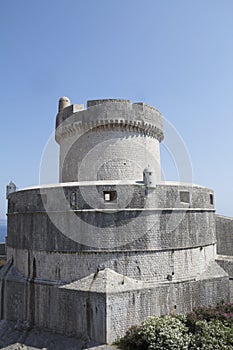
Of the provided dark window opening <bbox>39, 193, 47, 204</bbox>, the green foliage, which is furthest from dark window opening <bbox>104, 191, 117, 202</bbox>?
the green foliage

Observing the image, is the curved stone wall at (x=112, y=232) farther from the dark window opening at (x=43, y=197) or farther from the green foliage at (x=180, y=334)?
the green foliage at (x=180, y=334)

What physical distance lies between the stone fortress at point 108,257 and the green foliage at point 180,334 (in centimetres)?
70

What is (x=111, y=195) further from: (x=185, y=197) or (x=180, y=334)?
(x=180, y=334)

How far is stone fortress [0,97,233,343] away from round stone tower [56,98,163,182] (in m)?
3.26

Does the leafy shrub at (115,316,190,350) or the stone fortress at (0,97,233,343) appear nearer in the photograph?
the leafy shrub at (115,316,190,350)

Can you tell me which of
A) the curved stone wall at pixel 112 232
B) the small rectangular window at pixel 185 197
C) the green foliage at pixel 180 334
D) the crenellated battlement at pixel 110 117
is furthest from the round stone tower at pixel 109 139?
the green foliage at pixel 180 334

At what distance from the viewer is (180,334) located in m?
10.1

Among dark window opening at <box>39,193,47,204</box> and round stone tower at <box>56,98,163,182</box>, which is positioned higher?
round stone tower at <box>56,98,163,182</box>

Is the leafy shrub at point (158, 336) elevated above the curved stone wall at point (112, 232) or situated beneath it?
situated beneath

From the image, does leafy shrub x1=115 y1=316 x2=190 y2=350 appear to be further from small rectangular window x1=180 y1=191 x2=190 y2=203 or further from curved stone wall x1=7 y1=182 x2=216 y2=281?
small rectangular window x1=180 y1=191 x2=190 y2=203

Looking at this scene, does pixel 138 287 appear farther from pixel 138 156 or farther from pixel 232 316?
pixel 138 156

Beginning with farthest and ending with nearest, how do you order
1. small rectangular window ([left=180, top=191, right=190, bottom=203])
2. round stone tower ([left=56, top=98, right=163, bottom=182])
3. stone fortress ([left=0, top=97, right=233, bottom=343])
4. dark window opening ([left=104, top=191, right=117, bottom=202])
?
round stone tower ([left=56, top=98, right=163, bottom=182]) < small rectangular window ([left=180, top=191, right=190, bottom=203]) < dark window opening ([left=104, top=191, right=117, bottom=202]) < stone fortress ([left=0, top=97, right=233, bottom=343])

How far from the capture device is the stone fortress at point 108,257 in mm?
11094

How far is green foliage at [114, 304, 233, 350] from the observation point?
9695 mm
